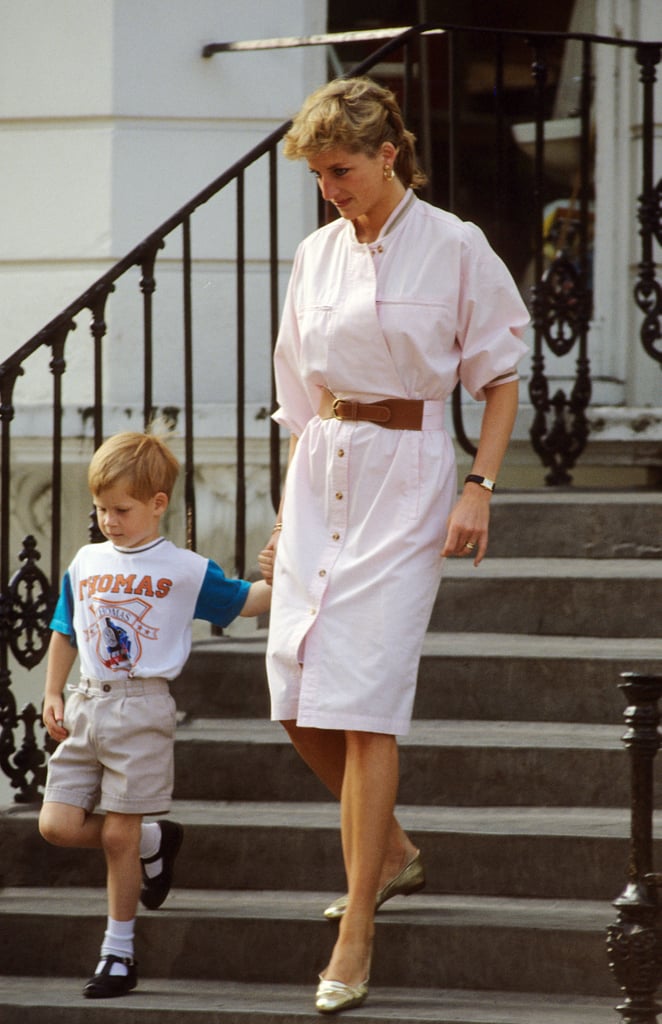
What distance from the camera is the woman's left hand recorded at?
3.44 m

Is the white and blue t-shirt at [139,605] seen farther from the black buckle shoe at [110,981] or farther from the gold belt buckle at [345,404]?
the black buckle shoe at [110,981]

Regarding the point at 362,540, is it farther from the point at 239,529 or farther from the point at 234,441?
the point at 234,441

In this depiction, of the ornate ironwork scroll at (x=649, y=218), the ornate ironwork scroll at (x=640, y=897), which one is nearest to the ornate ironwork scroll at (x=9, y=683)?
the ornate ironwork scroll at (x=640, y=897)

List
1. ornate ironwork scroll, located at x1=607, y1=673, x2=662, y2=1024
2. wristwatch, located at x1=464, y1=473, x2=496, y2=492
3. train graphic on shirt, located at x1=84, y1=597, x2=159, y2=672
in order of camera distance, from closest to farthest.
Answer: ornate ironwork scroll, located at x1=607, y1=673, x2=662, y2=1024
wristwatch, located at x1=464, y1=473, x2=496, y2=492
train graphic on shirt, located at x1=84, y1=597, x2=159, y2=672

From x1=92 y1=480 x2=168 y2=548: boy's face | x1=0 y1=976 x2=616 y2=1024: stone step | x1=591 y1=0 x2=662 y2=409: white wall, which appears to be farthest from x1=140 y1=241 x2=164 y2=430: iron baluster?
x1=591 y1=0 x2=662 y2=409: white wall

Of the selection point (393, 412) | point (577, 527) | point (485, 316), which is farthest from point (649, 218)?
point (393, 412)

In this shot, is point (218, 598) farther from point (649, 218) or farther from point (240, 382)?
point (649, 218)

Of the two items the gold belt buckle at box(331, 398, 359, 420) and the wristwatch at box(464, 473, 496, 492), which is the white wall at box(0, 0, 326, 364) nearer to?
the gold belt buckle at box(331, 398, 359, 420)

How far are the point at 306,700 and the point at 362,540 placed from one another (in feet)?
1.17

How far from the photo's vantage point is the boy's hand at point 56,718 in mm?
3801

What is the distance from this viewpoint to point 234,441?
5.87 m

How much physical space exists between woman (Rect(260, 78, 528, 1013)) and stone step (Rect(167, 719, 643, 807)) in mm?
557

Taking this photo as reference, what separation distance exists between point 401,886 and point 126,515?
104 cm

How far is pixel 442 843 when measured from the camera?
392 cm
